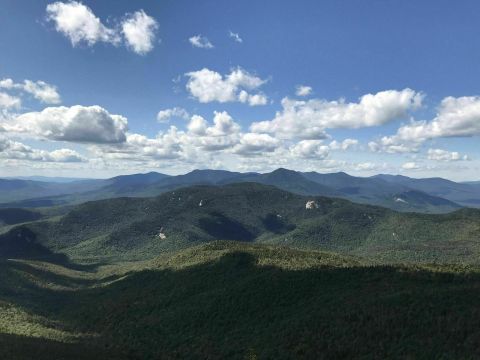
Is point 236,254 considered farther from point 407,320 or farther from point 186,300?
point 407,320

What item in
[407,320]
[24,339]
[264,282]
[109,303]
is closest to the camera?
[407,320]

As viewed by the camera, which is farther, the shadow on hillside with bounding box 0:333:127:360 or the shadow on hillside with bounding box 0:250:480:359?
the shadow on hillside with bounding box 0:333:127:360

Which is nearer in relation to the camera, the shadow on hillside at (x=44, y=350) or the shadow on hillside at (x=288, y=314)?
the shadow on hillside at (x=288, y=314)

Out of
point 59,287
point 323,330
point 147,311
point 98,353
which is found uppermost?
point 323,330

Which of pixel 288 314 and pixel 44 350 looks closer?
pixel 44 350

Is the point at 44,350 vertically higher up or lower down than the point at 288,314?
lower down

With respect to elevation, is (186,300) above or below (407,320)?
below

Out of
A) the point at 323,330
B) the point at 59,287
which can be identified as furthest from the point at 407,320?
the point at 59,287

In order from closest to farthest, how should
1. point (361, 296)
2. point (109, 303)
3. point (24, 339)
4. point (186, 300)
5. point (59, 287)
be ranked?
1. point (24, 339)
2. point (361, 296)
3. point (186, 300)
4. point (109, 303)
5. point (59, 287)
